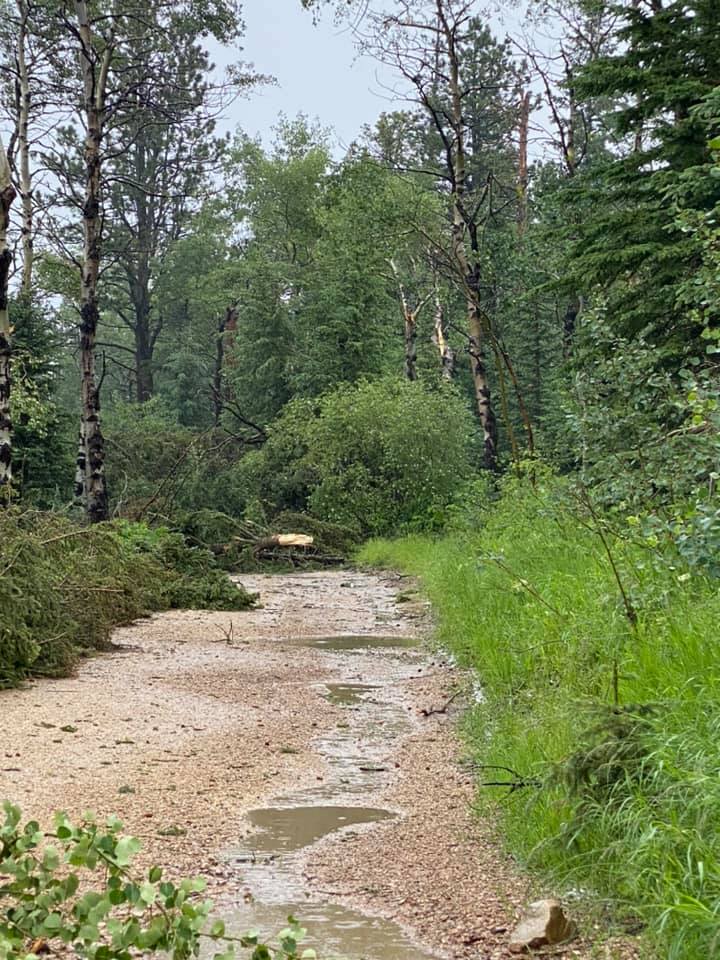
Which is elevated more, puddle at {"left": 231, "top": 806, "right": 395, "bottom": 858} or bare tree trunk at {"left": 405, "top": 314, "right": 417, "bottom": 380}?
bare tree trunk at {"left": 405, "top": 314, "right": 417, "bottom": 380}

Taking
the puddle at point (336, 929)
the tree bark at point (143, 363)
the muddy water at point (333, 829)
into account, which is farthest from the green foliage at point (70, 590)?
the tree bark at point (143, 363)

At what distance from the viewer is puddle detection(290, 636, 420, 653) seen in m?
10.7

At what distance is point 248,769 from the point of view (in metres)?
5.92

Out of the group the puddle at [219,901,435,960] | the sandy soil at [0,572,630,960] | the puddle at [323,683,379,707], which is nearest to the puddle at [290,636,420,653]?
the sandy soil at [0,572,630,960]

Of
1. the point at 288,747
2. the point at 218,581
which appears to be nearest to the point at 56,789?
the point at 288,747

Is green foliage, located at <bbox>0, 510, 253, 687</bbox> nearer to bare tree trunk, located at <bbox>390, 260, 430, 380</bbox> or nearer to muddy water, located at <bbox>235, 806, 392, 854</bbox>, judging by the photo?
muddy water, located at <bbox>235, 806, 392, 854</bbox>

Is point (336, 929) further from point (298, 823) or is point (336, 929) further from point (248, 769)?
point (248, 769)

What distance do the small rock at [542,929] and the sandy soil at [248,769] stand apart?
6 centimetres

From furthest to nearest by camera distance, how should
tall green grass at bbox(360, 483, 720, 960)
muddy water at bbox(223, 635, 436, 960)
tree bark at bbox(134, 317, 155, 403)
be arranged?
tree bark at bbox(134, 317, 155, 403) → muddy water at bbox(223, 635, 436, 960) → tall green grass at bbox(360, 483, 720, 960)

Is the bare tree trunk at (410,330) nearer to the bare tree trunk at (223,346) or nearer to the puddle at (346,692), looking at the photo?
the bare tree trunk at (223,346)

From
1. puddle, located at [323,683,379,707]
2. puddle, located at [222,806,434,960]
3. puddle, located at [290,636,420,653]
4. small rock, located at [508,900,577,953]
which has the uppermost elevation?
small rock, located at [508,900,577,953]

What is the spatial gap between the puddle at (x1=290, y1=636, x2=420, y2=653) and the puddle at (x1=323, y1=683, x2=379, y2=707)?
1889mm

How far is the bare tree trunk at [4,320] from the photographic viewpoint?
12369 millimetres

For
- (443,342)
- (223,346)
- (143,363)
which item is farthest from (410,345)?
(143,363)
